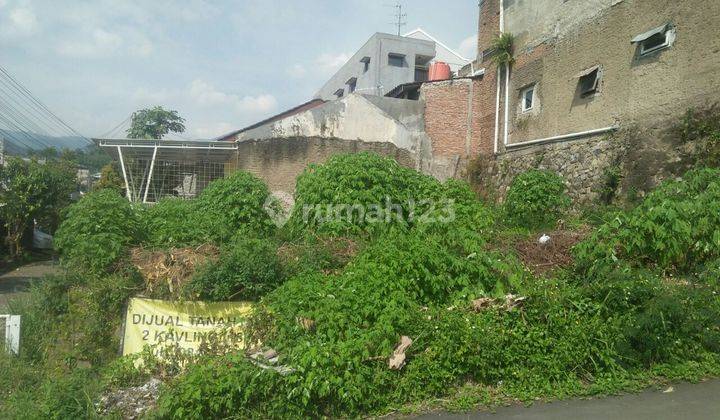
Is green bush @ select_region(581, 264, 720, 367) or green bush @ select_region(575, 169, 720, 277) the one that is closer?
green bush @ select_region(581, 264, 720, 367)

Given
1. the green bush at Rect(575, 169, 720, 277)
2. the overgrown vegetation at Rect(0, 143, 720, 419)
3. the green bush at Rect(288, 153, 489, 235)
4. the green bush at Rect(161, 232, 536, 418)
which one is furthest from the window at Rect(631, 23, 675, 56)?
the green bush at Rect(161, 232, 536, 418)

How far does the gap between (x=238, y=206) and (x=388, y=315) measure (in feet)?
13.3

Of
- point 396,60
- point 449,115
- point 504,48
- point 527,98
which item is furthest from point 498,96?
point 396,60

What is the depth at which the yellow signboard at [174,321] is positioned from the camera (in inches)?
207

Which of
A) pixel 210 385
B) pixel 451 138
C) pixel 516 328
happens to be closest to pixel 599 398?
pixel 516 328

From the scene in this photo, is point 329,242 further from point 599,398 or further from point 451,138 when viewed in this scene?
point 451,138

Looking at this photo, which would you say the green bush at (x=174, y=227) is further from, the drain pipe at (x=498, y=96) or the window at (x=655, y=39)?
the drain pipe at (x=498, y=96)

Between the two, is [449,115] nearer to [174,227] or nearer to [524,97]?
[524,97]

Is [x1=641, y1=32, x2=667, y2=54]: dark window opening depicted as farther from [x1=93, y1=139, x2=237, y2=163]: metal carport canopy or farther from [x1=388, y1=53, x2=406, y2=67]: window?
[x1=388, y1=53, x2=406, y2=67]: window

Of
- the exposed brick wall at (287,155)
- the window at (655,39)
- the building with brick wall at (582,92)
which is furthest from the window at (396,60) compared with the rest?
the window at (655,39)

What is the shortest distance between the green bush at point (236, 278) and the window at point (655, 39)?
8045 millimetres

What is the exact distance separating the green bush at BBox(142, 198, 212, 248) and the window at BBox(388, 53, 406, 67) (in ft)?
74.0

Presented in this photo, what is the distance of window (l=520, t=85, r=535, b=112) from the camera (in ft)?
40.0

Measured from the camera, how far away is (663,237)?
5.25 meters
